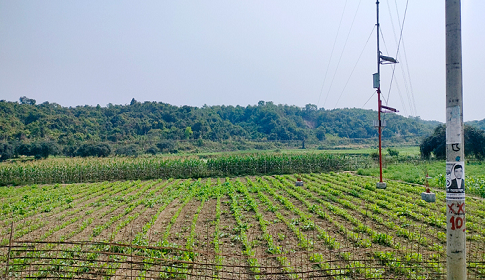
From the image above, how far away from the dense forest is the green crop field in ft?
109

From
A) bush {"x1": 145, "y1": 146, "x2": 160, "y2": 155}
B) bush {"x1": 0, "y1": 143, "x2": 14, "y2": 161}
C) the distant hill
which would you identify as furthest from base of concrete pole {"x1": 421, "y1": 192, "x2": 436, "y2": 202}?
the distant hill

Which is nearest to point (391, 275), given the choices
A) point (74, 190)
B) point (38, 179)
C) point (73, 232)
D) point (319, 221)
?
point (319, 221)

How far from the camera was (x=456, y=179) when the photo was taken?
13.4 ft

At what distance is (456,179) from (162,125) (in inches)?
2648

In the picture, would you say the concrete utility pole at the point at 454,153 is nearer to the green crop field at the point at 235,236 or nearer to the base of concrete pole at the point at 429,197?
the green crop field at the point at 235,236

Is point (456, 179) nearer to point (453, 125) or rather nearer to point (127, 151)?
point (453, 125)

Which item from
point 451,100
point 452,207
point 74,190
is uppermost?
point 451,100

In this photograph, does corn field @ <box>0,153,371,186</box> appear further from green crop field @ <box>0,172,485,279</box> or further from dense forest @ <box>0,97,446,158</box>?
dense forest @ <box>0,97,446,158</box>

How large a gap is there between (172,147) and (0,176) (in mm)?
32512

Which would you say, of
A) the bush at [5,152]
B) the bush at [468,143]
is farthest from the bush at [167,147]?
the bush at [468,143]

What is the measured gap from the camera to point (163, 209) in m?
13.0

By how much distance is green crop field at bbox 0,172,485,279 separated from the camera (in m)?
6.12

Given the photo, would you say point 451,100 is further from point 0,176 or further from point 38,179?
point 0,176

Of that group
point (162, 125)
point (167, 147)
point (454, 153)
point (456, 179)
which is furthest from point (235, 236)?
point (162, 125)
